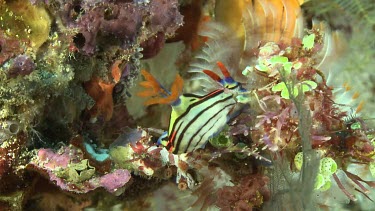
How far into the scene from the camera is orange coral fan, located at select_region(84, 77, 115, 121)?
1864 millimetres

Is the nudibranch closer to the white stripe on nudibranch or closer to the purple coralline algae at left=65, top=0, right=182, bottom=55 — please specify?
the white stripe on nudibranch

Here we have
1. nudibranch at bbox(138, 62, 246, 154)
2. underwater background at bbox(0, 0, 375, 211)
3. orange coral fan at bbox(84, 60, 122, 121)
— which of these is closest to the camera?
underwater background at bbox(0, 0, 375, 211)

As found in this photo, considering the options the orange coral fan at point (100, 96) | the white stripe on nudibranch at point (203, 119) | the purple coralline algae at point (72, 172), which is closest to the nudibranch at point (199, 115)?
the white stripe on nudibranch at point (203, 119)

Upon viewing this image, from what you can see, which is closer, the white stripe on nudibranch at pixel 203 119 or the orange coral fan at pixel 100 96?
the white stripe on nudibranch at pixel 203 119

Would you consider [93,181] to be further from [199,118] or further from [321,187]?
[321,187]

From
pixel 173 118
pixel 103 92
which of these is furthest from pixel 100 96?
pixel 173 118

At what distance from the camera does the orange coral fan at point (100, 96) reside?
1.86 meters

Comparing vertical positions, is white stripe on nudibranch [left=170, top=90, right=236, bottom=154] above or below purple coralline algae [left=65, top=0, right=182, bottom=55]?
below

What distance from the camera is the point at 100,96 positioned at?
6.33 ft

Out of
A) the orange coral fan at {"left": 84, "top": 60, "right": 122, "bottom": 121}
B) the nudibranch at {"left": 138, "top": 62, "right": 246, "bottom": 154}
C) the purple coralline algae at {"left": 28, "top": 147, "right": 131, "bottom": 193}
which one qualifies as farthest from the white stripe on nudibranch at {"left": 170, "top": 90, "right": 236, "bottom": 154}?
the orange coral fan at {"left": 84, "top": 60, "right": 122, "bottom": 121}

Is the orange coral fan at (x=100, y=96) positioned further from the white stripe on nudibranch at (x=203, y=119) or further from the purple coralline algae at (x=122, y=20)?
the white stripe on nudibranch at (x=203, y=119)

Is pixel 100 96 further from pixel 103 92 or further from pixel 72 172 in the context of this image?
pixel 72 172

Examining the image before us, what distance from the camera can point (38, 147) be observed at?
171 cm

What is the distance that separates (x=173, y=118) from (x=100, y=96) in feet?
1.60
